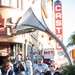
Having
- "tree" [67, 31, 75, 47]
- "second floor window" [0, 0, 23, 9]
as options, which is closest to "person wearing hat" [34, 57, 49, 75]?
"second floor window" [0, 0, 23, 9]

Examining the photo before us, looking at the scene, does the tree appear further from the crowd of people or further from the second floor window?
the crowd of people

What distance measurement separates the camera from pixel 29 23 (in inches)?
1161

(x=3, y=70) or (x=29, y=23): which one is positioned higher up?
(x=29, y=23)

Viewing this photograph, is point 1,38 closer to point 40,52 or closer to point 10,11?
point 10,11

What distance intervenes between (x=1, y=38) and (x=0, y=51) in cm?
104

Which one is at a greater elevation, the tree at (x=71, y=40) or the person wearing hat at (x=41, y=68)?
the tree at (x=71, y=40)

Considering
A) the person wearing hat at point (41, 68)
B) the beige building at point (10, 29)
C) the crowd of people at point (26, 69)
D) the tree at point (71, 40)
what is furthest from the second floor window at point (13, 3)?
the person wearing hat at point (41, 68)

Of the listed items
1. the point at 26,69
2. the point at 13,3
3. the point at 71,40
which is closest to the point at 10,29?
the point at 13,3

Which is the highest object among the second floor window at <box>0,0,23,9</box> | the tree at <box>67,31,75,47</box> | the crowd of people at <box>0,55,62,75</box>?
the second floor window at <box>0,0,23,9</box>

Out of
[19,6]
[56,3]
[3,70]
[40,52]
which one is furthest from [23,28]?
[56,3]

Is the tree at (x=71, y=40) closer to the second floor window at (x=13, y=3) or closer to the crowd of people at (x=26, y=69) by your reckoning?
the second floor window at (x=13, y=3)

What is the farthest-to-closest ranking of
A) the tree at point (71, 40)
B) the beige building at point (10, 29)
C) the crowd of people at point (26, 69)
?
the tree at point (71, 40) → the beige building at point (10, 29) → the crowd of people at point (26, 69)

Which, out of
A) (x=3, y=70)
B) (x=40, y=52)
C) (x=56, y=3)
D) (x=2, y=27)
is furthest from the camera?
(x=56, y=3)

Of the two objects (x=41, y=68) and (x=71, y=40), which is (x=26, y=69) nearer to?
(x=41, y=68)
